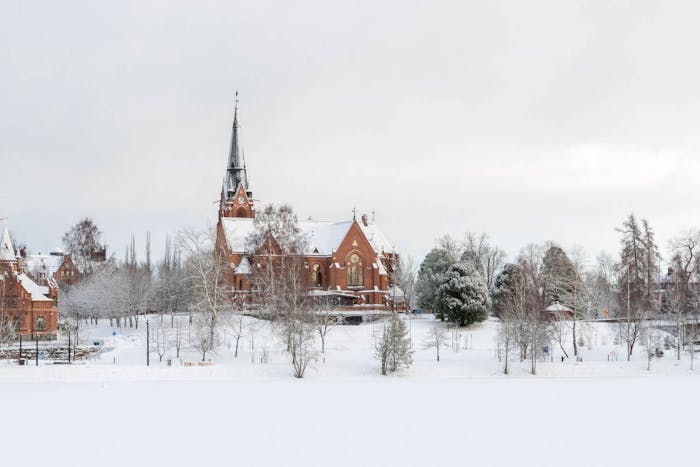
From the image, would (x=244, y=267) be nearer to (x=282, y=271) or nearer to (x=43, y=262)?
(x=282, y=271)

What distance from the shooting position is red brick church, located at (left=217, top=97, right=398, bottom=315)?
7931 cm

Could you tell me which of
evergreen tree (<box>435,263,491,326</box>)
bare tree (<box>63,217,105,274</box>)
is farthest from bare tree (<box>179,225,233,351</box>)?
bare tree (<box>63,217,105,274</box>)

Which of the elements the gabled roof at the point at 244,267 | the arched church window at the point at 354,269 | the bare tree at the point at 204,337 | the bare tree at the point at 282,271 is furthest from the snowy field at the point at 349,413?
the arched church window at the point at 354,269

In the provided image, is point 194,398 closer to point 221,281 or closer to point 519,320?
point 519,320

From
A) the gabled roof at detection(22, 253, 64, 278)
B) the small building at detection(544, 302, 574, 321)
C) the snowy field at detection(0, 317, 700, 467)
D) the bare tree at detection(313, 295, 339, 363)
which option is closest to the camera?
the snowy field at detection(0, 317, 700, 467)

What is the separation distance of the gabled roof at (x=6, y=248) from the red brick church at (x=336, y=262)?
20.5 meters

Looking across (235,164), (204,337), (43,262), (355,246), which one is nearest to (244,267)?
(355,246)

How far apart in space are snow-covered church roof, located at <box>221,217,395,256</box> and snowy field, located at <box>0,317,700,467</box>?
30010 millimetres

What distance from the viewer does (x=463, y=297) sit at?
66000 millimetres

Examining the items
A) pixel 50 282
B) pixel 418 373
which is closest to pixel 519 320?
pixel 418 373

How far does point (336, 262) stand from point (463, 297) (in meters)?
19.5

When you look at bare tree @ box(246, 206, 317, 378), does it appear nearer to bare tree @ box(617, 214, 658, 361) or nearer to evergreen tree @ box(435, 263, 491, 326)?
evergreen tree @ box(435, 263, 491, 326)

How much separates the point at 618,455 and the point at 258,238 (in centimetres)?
5957

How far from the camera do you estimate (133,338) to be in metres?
63.1
